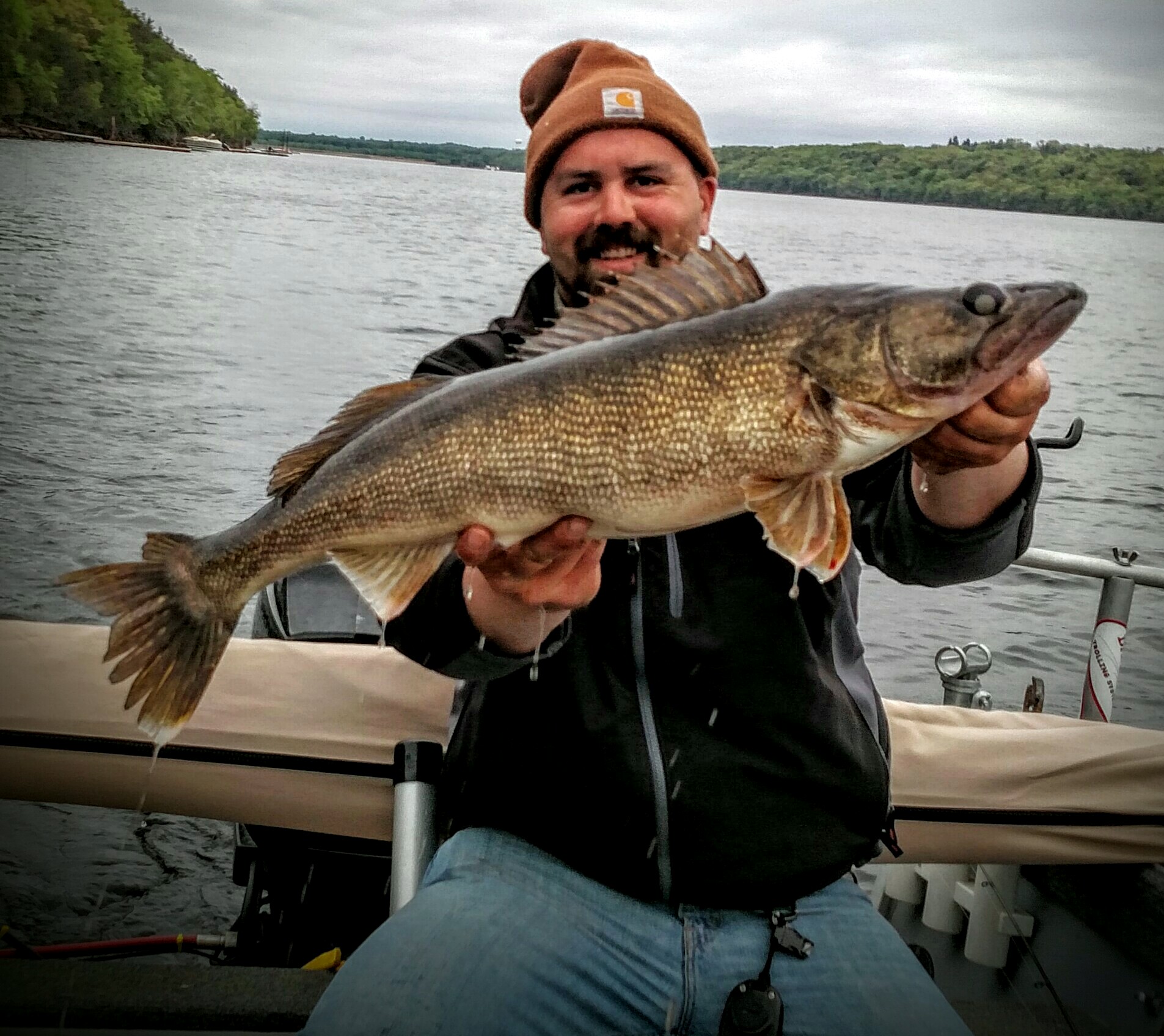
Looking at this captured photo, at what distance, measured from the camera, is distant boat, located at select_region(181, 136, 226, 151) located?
285 ft

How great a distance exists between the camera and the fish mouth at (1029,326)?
6.26 ft

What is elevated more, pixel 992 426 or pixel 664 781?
pixel 992 426

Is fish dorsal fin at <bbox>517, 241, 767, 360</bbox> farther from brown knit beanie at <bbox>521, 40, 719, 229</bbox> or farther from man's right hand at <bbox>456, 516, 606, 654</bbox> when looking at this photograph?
brown knit beanie at <bbox>521, 40, 719, 229</bbox>

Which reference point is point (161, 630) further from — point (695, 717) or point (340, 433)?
point (695, 717)

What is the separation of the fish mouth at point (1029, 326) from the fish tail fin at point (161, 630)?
1681 mm

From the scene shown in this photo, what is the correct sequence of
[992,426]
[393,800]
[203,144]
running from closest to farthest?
1. [992,426]
2. [393,800]
3. [203,144]

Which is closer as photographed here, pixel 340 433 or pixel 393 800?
pixel 340 433

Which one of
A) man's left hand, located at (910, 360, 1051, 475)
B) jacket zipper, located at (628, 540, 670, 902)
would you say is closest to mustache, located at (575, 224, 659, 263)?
jacket zipper, located at (628, 540, 670, 902)

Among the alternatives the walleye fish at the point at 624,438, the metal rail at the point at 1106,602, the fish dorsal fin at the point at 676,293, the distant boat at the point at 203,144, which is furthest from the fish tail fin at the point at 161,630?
the distant boat at the point at 203,144

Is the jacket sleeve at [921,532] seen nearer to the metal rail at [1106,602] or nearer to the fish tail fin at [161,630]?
the metal rail at [1106,602]

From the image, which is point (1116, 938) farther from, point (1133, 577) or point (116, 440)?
point (116, 440)

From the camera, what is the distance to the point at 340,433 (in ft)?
8.11

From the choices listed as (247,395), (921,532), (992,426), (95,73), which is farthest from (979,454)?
(95,73)

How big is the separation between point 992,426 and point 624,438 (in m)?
0.69
